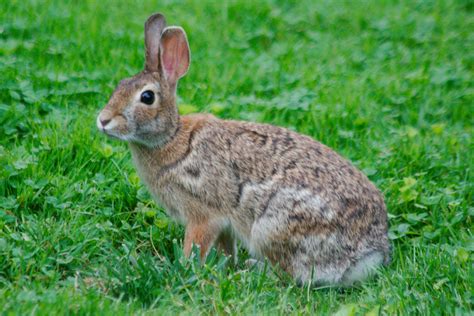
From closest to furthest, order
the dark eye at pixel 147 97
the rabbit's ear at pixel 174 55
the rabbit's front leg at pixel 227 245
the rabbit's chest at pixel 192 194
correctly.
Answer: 1. the dark eye at pixel 147 97
2. the rabbit's chest at pixel 192 194
3. the rabbit's ear at pixel 174 55
4. the rabbit's front leg at pixel 227 245

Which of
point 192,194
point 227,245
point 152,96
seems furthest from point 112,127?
point 227,245

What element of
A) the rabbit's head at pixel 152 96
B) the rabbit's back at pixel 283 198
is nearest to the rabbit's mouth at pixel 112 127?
the rabbit's head at pixel 152 96

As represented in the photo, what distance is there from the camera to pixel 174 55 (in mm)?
Result: 5613

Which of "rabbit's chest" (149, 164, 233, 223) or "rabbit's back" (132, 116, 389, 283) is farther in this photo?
"rabbit's chest" (149, 164, 233, 223)

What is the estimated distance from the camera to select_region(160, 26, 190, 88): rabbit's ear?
5.58 meters

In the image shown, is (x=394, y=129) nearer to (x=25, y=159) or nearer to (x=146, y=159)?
(x=146, y=159)

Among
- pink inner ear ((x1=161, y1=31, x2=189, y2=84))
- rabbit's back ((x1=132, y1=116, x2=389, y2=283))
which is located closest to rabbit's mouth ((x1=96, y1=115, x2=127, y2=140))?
rabbit's back ((x1=132, y1=116, x2=389, y2=283))

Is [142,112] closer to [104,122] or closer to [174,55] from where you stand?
[104,122]

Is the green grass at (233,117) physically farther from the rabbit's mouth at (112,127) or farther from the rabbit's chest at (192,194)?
the rabbit's mouth at (112,127)

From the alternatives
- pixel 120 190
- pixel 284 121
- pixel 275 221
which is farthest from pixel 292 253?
pixel 284 121

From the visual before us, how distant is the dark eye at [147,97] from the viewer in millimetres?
5312

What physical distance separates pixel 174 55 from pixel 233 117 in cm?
153

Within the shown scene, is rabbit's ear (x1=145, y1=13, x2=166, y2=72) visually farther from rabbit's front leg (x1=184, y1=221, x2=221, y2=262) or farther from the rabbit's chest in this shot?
rabbit's front leg (x1=184, y1=221, x2=221, y2=262)

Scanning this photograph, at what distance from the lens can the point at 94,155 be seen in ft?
20.3
